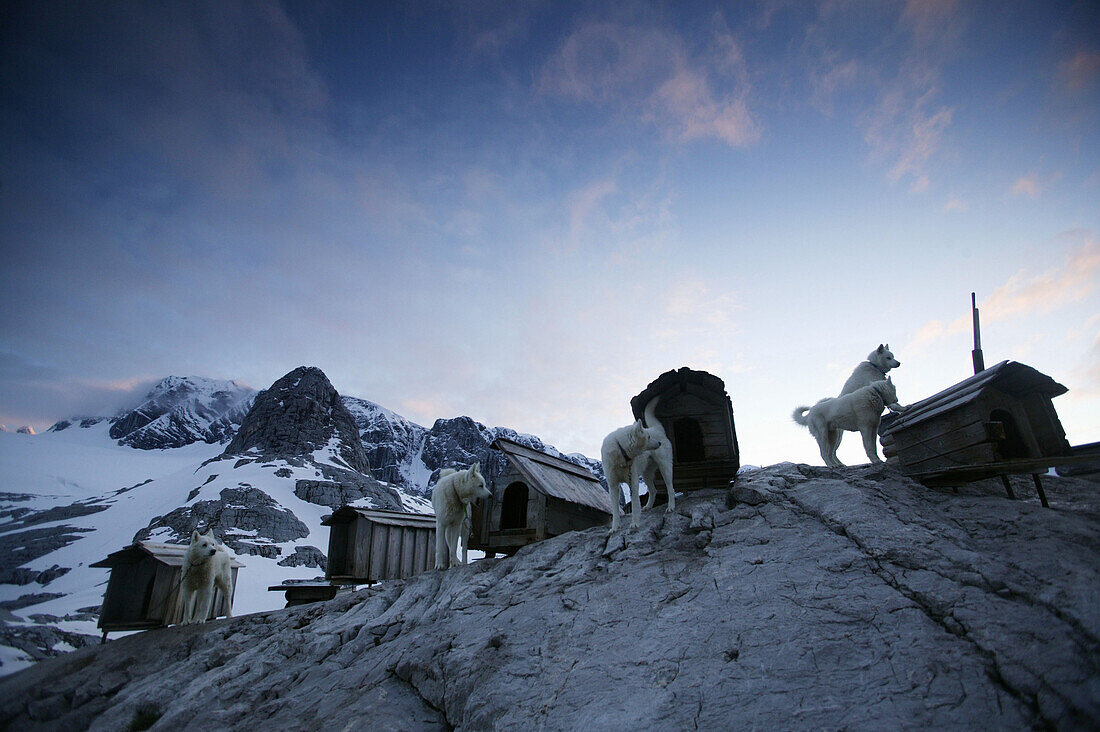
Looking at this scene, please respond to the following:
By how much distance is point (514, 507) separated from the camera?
1706 centimetres

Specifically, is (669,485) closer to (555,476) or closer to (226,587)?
(555,476)

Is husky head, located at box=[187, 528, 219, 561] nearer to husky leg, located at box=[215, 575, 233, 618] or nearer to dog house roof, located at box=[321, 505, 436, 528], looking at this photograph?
husky leg, located at box=[215, 575, 233, 618]

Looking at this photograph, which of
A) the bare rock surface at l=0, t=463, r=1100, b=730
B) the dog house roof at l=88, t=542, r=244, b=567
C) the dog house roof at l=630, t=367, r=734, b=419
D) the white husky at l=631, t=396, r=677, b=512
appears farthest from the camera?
the dog house roof at l=88, t=542, r=244, b=567

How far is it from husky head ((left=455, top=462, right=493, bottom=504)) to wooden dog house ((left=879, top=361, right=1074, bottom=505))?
9.77 metres

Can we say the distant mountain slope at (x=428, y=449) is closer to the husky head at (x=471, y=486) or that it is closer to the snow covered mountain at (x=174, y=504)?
the snow covered mountain at (x=174, y=504)

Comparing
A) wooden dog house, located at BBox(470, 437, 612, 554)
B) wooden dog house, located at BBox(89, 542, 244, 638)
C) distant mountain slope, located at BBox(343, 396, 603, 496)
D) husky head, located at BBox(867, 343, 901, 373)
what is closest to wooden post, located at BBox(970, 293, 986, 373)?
husky head, located at BBox(867, 343, 901, 373)

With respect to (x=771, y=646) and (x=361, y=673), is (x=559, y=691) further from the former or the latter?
(x=361, y=673)

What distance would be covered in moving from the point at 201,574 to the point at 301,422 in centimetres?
9998

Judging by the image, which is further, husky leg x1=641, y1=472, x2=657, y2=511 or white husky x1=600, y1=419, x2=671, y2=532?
husky leg x1=641, y1=472, x2=657, y2=511

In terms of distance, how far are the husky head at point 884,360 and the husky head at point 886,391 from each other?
938mm

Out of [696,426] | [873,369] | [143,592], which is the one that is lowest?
[143,592]

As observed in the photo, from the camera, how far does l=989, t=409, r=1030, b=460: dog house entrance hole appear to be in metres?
8.85

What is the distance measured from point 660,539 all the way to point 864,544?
3.67m

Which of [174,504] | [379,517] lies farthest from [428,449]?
[379,517]
